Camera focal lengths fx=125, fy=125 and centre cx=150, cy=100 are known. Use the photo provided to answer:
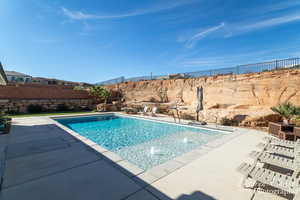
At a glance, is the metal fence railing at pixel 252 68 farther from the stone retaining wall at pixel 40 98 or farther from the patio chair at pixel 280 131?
the stone retaining wall at pixel 40 98

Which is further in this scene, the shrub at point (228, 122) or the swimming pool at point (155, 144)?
the shrub at point (228, 122)

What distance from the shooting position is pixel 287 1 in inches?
249

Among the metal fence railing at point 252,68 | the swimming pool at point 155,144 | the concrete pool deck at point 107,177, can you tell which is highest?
the metal fence railing at point 252,68

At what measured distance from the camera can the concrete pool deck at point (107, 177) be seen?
199cm

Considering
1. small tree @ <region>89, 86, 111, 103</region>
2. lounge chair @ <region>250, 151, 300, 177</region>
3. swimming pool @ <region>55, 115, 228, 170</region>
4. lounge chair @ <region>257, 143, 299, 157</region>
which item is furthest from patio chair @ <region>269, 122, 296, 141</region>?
small tree @ <region>89, 86, 111, 103</region>

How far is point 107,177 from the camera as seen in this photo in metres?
2.44

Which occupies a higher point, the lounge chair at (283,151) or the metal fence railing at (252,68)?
the metal fence railing at (252,68)

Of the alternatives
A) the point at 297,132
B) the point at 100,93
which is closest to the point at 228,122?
the point at 297,132

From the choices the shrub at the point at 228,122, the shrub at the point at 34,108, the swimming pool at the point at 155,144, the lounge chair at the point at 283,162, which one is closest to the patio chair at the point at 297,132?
the swimming pool at the point at 155,144

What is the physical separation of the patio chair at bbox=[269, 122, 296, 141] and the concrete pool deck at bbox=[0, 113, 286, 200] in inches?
85.7

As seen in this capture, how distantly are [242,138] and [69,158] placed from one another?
5975 mm

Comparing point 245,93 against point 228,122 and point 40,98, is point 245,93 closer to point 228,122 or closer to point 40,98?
point 228,122

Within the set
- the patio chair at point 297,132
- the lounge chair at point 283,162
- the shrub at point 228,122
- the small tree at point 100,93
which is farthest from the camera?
the small tree at point 100,93

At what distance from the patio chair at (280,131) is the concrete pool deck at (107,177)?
2.18 meters
